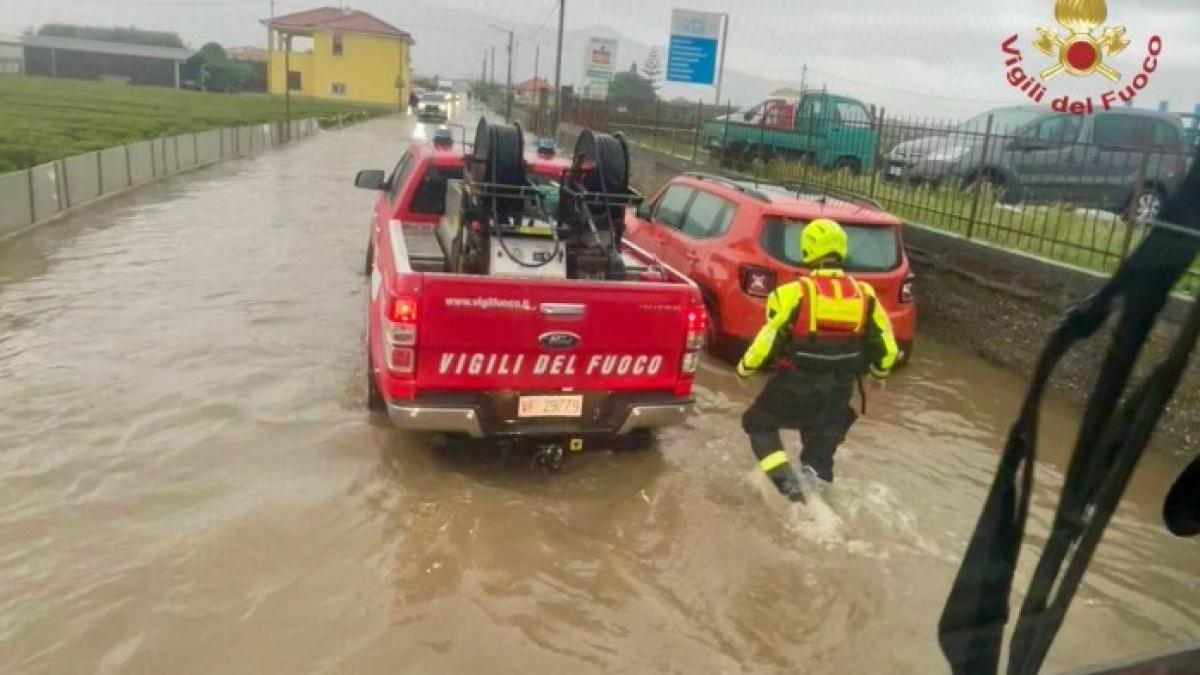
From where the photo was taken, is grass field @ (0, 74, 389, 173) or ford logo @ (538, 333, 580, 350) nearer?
ford logo @ (538, 333, 580, 350)

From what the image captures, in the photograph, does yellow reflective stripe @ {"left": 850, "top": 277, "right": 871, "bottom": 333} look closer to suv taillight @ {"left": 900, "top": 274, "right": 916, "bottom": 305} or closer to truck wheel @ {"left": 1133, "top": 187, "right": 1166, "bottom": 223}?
truck wheel @ {"left": 1133, "top": 187, "right": 1166, "bottom": 223}

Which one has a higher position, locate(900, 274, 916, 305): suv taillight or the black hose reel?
the black hose reel

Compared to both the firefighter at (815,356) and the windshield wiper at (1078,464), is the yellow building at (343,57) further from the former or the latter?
the windshield wiper at (1078,464)

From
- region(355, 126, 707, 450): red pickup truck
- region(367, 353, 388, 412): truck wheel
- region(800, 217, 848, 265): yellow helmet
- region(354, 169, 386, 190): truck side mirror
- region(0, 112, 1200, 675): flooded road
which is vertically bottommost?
region(0, 112, 1200, 675): flooded road

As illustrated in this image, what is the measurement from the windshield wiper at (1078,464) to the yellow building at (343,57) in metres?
62.0

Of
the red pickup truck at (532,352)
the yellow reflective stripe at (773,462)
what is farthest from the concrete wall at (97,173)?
the yellow reflective stripe at (773,462)

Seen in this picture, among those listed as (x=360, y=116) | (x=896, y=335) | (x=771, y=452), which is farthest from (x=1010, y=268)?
(x=360, y=116)

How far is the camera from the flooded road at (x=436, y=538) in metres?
3.95

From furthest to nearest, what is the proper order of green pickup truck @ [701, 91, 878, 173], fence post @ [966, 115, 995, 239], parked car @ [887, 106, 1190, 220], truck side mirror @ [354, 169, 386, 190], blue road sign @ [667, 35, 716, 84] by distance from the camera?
blue road sign @ [667, 35, 716, 84], green pickup truck @ [701, 91, 878, 173], fence post @ [966, 115, 995, 239], parked car @ [887, 106, 1190, 220], truck side mirror @ [354, 169, 386, 190]

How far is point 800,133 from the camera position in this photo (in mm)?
17406

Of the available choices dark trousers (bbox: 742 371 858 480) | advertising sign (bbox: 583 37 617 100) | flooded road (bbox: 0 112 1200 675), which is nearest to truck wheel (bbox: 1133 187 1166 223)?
flooded road (bbox: 0 112 1200 675)

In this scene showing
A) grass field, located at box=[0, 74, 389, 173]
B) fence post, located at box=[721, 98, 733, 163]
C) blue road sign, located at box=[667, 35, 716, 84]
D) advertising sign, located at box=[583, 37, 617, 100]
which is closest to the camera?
grass field, located at box=[0, 74, 389, 173]

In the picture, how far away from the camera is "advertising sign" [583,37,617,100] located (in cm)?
4238

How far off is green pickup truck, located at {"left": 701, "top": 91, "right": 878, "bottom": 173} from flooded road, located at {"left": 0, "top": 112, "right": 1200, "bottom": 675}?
7.36 m
